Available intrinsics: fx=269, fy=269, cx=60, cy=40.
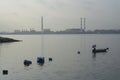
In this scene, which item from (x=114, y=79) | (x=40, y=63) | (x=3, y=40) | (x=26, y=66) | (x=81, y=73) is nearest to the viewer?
(x=114, y=79)

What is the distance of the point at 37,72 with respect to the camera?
50969 millimetres

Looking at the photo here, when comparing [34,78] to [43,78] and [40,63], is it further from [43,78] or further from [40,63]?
[40,63]

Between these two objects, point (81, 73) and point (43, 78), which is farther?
point (81, 73)

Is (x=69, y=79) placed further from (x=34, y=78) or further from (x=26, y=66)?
(x=26, y=66)

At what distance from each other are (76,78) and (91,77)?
8.41 ft

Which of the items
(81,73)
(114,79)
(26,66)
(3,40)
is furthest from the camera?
(3,40)

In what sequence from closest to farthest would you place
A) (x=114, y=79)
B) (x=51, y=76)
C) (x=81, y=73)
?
(x=114, y=79)
(x=51, y=76)
(x=81, y=73)

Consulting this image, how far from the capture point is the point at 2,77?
45219 mm

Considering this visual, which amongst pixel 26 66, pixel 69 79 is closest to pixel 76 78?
pixel 69 79

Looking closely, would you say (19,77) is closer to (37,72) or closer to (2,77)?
(2,77)

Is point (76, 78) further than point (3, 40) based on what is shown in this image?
No

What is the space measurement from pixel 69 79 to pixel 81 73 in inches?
243

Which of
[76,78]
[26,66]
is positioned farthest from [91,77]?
[26,66]

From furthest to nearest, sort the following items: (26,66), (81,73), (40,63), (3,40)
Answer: (3,40) → (40,63) → (26,66) → (81,73)
